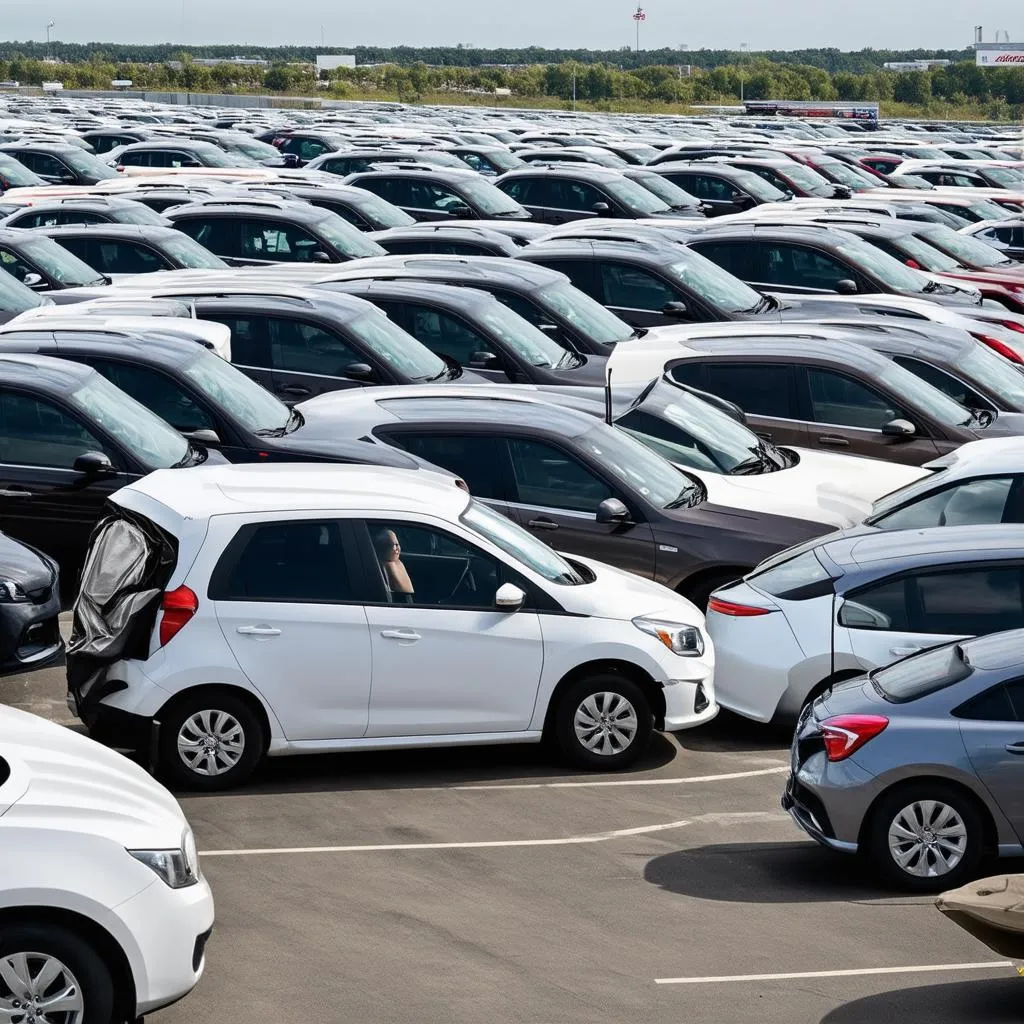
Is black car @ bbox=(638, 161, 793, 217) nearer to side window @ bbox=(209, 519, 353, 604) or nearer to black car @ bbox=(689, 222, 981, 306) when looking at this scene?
black car @ bbox=(689, 222, 981, 306)

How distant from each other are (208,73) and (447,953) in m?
104

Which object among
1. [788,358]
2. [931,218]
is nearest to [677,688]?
[788,358]

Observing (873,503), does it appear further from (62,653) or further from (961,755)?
(62,653)

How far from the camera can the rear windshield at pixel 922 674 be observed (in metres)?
9.05

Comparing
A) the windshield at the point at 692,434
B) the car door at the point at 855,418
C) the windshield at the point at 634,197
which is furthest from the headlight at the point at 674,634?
the windshield at the point at 634,197

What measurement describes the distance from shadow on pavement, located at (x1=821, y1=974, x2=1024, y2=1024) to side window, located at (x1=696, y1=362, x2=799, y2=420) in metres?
8.47

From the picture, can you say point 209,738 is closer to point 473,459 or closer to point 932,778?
point 473,459

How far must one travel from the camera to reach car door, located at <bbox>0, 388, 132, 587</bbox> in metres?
13.1

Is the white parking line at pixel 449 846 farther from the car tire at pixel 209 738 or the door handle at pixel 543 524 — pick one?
the door handle at pixel 543 524

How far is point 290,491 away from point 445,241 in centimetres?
1257

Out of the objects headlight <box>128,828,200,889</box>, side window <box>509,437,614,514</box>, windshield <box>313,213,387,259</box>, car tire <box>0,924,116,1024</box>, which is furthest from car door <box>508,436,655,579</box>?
windshield <box>313,213,387,259</box>

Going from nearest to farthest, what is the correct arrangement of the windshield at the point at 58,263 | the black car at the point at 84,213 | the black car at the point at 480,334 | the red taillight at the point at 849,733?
1. the red taillight at the point at 849,733
2. the black car at the point at 480,334
3. the windshield at the point at 58,263
4. the black car at the point at 84,213

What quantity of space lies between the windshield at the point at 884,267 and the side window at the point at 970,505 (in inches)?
389

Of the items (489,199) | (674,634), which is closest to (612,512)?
(674,634)
